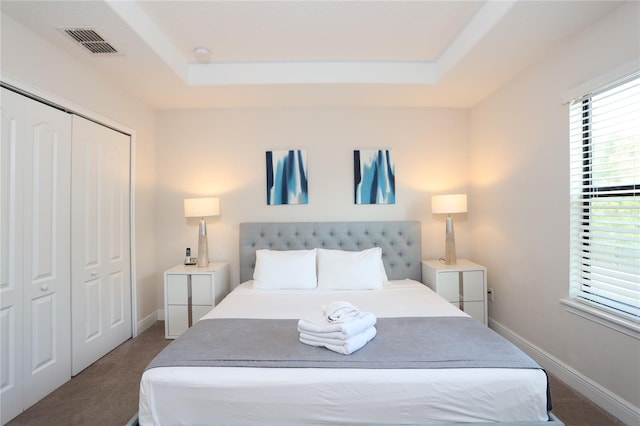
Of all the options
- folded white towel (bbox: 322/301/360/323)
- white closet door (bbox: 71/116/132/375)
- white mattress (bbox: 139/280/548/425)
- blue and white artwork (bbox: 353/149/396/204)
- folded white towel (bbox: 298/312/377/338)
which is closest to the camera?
white mattress (bbox: 139/280/548/425)

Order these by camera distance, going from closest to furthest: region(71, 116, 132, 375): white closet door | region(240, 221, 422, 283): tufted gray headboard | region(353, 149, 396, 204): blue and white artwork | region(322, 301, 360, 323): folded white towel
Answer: region(322, 301, 360, 323): folded white towel, region(71, 116, 132, 375): white closet door, region(240, 221, 422, 283): tufted gray headboard, region(353, 149, 396, 204): blue and white artwork

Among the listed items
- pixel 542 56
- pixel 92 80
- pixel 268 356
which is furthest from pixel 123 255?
pixel 542 56

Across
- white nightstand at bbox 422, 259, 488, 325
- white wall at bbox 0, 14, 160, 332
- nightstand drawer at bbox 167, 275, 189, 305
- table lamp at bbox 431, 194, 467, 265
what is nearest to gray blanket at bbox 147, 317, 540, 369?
white nightstand at bbox 422, 259, 488, 325

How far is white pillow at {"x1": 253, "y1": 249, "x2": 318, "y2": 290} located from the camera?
3.05 meters

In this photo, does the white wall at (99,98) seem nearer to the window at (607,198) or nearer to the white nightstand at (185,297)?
the white nightstand at (185,297)

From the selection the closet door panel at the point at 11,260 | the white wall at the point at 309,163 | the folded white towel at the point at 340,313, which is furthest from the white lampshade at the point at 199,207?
the folded white towel at the point at 340,313

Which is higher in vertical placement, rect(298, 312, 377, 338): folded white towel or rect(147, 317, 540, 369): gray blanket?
rect(298, 312, 377, 338): folded white towel

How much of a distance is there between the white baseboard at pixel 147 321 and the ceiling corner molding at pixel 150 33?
101 inches

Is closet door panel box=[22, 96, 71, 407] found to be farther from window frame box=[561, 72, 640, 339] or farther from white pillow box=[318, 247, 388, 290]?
window frame box=[561, 72, 640, 339]

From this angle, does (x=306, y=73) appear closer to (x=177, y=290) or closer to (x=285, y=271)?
(x=285, y=271)

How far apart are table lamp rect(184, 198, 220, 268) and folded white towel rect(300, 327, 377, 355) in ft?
6.46

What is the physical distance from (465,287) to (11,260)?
3670 millimetres

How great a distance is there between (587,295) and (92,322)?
3.92 m

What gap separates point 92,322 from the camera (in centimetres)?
273
